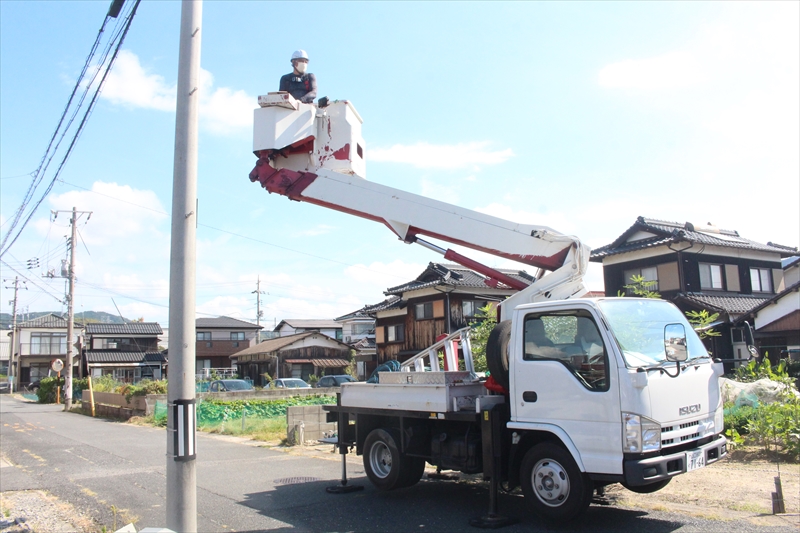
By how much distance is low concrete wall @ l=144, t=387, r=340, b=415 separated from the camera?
23092 mm

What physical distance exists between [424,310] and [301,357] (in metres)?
17.8

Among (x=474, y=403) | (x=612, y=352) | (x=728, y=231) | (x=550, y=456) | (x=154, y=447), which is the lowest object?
(x=154, y=447)

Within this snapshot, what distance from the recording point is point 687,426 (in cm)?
594

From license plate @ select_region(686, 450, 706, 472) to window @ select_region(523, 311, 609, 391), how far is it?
1049 mm

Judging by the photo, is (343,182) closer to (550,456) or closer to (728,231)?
(550,456)

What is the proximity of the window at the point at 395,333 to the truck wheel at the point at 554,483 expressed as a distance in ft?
91.8

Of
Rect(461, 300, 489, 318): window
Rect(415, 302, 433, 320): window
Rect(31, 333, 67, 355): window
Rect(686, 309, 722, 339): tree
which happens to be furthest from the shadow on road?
Rect(31, 333, 67, 355): window

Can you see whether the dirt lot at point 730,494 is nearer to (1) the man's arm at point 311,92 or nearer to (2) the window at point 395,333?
(1) the man's arm at point 311,92

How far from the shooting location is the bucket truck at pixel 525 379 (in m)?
5.71

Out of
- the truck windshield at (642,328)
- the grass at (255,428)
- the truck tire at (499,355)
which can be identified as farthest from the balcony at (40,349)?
the truck windshield at (642,328)

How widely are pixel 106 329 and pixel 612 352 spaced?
59959 mm

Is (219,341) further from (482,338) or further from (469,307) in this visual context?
(482,338)

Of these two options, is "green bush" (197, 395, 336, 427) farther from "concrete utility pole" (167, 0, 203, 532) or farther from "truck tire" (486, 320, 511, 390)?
"concrete utility pole" (167, 0, 203, 532)

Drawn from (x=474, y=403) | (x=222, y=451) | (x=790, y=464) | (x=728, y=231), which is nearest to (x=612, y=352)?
(x=474, y=403)
